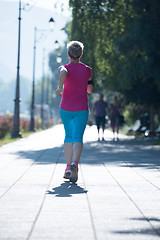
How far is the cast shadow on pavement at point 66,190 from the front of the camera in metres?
6.72

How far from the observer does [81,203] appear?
605 centimetres

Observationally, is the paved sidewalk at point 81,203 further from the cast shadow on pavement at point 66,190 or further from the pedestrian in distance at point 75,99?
the pedestrian in distance at point 75,99

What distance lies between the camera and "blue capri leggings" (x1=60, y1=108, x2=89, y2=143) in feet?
26.5

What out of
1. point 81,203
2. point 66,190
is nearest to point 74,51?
point 66,190

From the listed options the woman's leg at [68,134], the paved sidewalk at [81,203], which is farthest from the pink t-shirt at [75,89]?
the paved sidewalk at [81,203]

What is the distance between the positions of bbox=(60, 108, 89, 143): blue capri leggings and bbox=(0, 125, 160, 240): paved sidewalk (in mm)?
707

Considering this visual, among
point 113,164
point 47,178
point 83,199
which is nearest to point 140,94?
point 113,164

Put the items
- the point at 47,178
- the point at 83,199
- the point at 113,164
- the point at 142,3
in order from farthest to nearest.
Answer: the point at 142,3 < the point at 113,164 < the point at 47,178 < the point at 83,199

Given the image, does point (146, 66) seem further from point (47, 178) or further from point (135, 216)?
point (135, 216)

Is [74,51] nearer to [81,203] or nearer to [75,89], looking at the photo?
[75,89]

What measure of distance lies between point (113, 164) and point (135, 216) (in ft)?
19.2

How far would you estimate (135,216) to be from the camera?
5312mm

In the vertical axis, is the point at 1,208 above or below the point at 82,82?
below

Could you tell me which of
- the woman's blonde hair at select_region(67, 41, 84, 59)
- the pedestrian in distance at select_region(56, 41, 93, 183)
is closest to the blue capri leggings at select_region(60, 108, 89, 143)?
the pedestrian in distance at select_region(56, 41, 93, 183)
